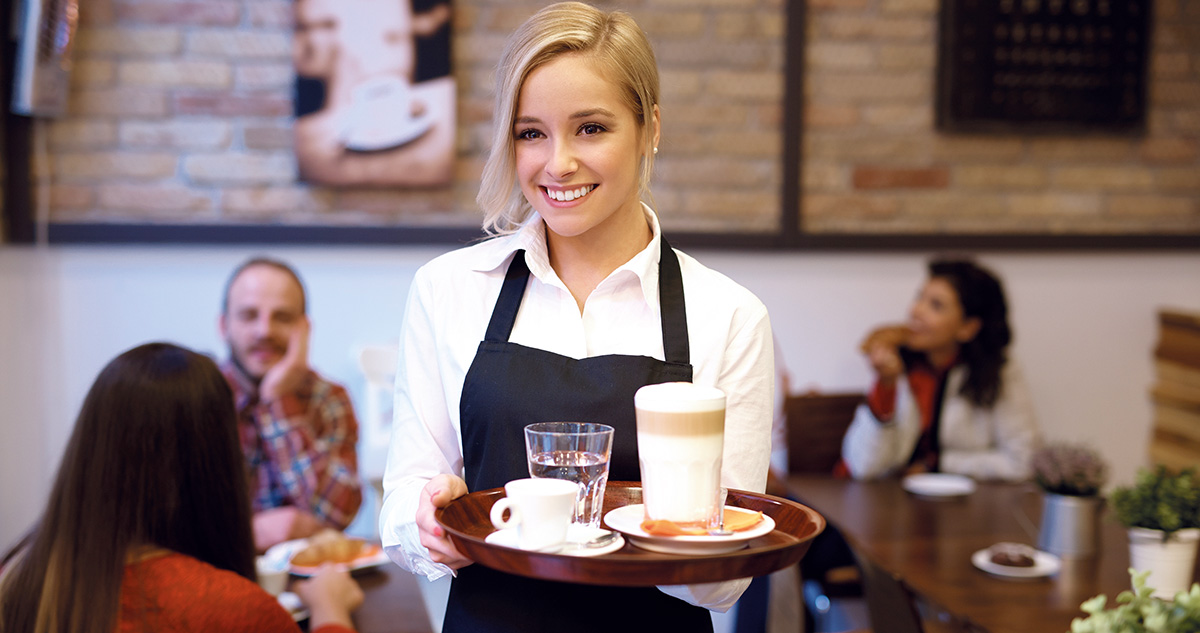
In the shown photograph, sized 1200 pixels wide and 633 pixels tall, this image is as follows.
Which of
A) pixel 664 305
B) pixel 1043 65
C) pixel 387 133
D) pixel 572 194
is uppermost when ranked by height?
pixel 1043 65

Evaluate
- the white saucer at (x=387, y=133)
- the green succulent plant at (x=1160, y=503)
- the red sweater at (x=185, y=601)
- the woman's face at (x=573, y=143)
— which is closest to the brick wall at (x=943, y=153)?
the white saucer at (x=387, y=133)

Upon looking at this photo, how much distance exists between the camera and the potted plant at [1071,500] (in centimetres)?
224

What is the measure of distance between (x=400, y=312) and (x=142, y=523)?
1.91m

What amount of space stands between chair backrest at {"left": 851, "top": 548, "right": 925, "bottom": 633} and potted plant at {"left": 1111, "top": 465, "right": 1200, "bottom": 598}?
522 millimetres

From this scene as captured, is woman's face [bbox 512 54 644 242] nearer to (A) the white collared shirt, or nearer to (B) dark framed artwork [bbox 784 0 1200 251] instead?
(A) the white collared shirt

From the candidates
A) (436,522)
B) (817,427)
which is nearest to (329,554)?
(436,522)

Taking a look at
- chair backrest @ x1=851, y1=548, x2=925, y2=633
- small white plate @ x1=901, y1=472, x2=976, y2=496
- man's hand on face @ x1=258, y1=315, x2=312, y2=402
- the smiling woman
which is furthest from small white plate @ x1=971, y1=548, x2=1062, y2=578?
man's hand on face @ x1=258, y1=315, x2=312, y2=402

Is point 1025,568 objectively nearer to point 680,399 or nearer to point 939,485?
point 939,485

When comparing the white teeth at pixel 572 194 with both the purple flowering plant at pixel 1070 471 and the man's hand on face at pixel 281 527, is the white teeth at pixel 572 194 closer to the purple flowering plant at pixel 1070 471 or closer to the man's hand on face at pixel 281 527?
the man's hand on face at pixel 281 527

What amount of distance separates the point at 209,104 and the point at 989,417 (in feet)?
8.66

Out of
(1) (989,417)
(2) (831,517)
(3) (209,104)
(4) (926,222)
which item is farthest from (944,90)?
(3) (209,104)

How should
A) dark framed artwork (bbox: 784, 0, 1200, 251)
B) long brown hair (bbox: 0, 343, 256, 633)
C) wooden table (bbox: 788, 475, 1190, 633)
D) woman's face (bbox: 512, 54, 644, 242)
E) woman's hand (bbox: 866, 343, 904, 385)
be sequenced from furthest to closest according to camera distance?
dark framed artwork (bbox: 784, 0, 1200, 251) → woman's hand (bbox: 866, 343, 904, 385) → wooden table (bbox: 788, 475, 1190, 633) → long brown hair (bbox: 0, 343, 256, 633) → woman's face (bbox: 512, 54, 644, 242)

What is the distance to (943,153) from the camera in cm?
358

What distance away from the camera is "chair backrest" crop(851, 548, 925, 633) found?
5.68 feet
